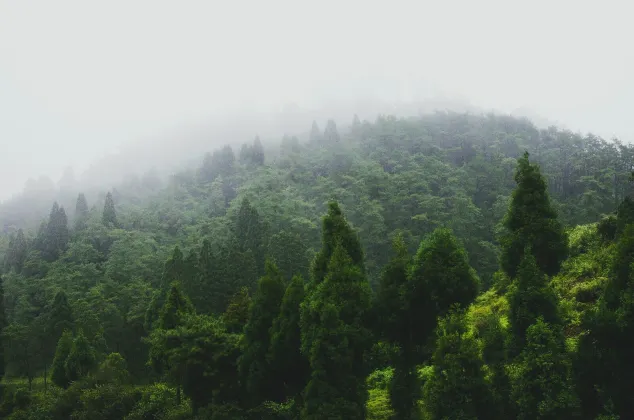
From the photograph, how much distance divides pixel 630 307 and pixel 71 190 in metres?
204

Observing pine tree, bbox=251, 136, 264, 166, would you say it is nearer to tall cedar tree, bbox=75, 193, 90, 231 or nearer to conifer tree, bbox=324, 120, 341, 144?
conifer tree, bbox=324, 120, 341, 144

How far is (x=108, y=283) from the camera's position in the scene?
193ft

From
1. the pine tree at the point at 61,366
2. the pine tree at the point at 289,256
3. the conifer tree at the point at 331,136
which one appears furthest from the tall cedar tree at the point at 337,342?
Result: the conifer tree at the point at 331,136

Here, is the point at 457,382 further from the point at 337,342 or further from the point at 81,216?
the point at 81,216

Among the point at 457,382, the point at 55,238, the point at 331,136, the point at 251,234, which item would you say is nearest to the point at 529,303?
the point at 457,382

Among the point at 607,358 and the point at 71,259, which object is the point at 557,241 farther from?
the point at 71,259

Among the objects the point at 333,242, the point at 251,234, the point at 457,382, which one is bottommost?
the point at 457,382

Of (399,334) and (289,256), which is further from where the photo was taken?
(289,256)

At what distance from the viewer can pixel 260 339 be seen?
2303 cm

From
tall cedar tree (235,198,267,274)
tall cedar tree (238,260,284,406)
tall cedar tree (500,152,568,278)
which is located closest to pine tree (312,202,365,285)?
tall cedar tree (238,260,284,406)

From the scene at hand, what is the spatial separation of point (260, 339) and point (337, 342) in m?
5.32

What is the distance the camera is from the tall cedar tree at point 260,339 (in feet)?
73.0

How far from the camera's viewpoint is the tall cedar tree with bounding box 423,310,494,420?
16609 millimetres

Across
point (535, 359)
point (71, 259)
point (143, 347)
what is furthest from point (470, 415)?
point (71, 259)
